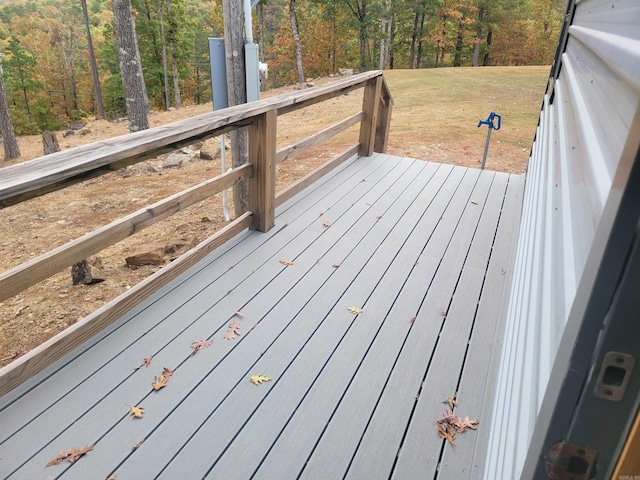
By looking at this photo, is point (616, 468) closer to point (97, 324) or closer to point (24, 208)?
point (97, 324)

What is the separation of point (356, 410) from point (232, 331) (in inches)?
32.6

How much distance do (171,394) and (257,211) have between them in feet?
5.90

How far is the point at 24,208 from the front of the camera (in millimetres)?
7930

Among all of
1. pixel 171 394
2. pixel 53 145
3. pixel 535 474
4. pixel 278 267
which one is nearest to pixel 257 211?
pixel 278 267

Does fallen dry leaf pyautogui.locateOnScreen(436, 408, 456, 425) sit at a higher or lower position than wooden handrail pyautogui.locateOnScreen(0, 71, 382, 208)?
lower

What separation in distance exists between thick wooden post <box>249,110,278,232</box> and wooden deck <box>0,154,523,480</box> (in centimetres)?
17

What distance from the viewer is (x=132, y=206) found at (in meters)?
7.21

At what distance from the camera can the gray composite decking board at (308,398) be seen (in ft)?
5.87

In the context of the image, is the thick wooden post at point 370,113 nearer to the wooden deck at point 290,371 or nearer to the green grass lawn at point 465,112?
the wooden deck at point 290,371

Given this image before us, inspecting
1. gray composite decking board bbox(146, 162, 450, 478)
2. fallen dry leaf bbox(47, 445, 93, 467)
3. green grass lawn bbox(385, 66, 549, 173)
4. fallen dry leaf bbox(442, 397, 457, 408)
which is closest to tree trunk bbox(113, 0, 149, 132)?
green grass lawn bbox(385, 66, 549, 173)

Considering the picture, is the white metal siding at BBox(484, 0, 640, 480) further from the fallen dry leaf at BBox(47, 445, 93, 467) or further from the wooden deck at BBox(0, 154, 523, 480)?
the fallen dry leaf at BBox(47, 445, 93, 467)

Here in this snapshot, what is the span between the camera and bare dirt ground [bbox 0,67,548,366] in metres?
4.39

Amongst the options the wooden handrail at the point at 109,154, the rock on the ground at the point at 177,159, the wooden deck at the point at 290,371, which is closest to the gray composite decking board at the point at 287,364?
the wooden deck at the point at 290,371

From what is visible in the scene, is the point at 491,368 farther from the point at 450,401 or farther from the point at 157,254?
the point at 157,254
